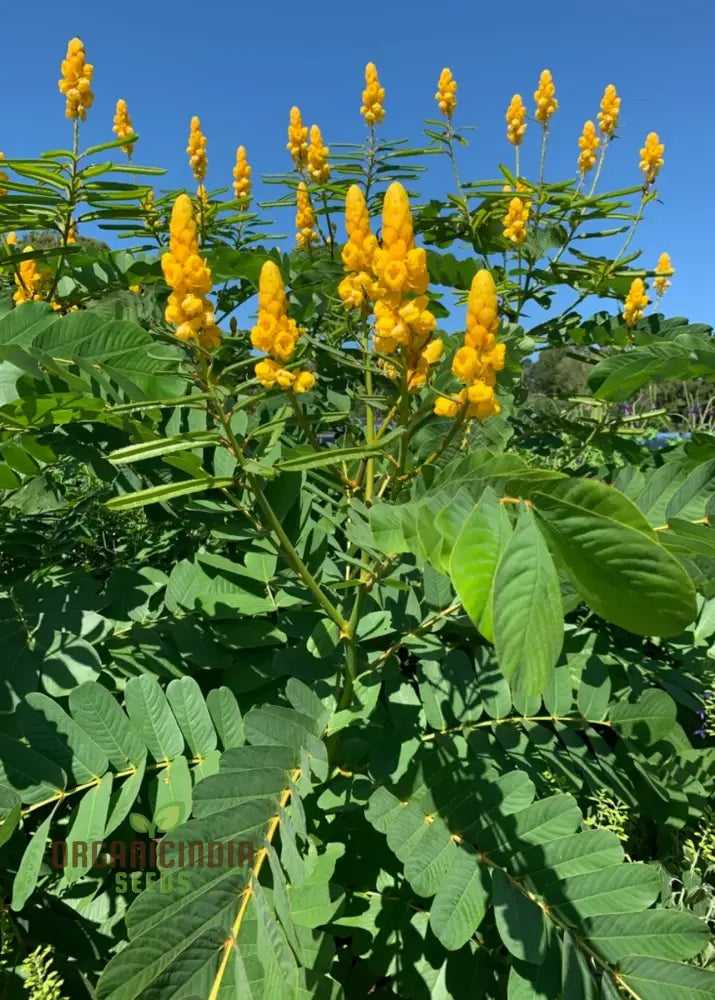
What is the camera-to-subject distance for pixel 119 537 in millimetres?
2469

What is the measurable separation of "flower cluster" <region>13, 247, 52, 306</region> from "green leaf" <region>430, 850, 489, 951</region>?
6.17 feet

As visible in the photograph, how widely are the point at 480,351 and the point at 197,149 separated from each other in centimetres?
271

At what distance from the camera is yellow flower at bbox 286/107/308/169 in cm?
274

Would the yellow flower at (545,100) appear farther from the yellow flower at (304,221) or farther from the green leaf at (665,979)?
the green leaf at (665,979)

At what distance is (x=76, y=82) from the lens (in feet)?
6.65

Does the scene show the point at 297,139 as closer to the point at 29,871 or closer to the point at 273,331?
the point at 273,331

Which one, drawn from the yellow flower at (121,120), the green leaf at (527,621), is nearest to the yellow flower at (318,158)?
the yellow flower at (121,120)

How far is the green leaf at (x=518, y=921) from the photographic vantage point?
103 cm

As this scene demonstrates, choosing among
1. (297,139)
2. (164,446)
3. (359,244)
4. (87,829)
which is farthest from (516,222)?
(87,829)

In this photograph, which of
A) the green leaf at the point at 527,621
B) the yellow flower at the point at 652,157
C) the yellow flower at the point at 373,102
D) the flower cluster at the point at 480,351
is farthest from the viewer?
the yellow flower at the point at 652,157

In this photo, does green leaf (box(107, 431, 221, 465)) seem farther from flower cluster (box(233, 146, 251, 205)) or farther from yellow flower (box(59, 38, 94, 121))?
flower cluster (box(233, 146, 251, 205))

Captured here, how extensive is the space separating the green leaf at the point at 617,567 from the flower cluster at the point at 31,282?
Result: 5.97 feet

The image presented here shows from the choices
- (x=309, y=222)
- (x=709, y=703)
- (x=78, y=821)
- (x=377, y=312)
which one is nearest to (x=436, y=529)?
(x=377, y=312)

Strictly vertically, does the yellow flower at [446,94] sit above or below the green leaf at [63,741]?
above
